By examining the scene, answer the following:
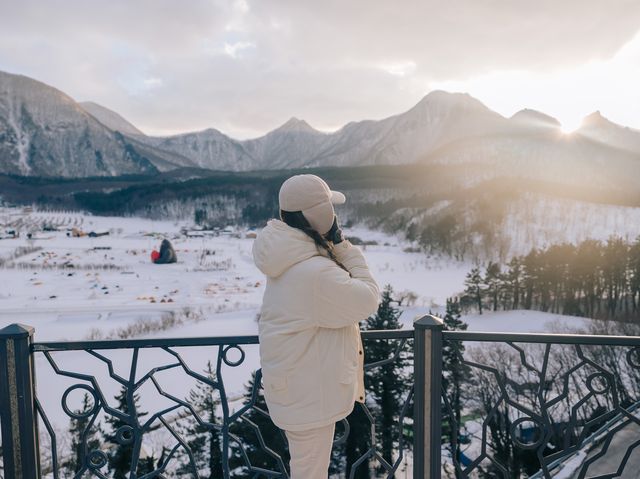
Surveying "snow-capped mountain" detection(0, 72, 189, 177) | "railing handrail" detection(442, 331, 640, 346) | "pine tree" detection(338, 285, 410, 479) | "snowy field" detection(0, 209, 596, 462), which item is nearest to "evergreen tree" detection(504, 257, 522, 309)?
"snowy field" detection(0, 209, 596, 462)

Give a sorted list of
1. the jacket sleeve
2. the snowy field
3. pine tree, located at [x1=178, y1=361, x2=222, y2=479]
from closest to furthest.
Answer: the jacket sleeve → pine tree, located at [x1=178, y1=361, x2=222, y2=479] → the snowy field

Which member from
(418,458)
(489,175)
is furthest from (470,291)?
(489,175)

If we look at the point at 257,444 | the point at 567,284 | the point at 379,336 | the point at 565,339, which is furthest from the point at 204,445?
the point at 567,284

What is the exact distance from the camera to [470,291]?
110 feet

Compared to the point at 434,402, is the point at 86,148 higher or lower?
higher

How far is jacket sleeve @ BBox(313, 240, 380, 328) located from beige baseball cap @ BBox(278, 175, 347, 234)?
0.18 metres

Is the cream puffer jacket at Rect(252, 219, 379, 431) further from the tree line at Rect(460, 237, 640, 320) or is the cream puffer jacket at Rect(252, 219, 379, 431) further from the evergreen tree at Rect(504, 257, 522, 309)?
the evergreen tree at Rect(504, 257, 522, 309)

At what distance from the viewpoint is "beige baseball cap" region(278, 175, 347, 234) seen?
1.70 metres

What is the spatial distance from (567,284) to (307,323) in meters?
35.3

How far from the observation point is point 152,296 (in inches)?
1481

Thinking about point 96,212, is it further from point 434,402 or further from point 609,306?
point 434,402

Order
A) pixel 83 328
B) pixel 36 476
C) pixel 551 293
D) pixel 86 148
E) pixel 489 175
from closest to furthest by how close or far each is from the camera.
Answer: pixel 36 476 < pixel 83 328 < pixel 551 293 < pixel 489 175 < pixel 86 148

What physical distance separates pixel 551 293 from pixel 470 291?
5690mm

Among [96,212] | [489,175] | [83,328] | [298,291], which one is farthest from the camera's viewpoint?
[96,212]
